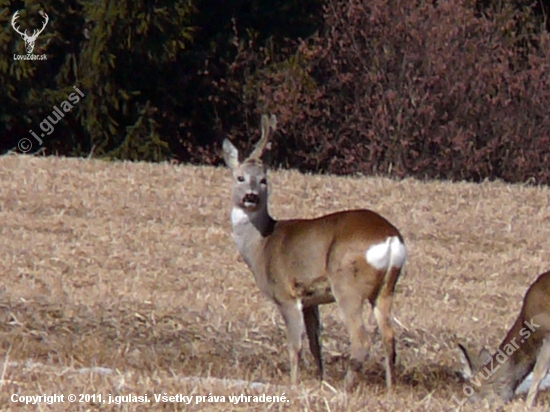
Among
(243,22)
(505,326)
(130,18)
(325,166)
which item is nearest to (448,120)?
(325,166)

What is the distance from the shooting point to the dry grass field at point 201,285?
6688 mm

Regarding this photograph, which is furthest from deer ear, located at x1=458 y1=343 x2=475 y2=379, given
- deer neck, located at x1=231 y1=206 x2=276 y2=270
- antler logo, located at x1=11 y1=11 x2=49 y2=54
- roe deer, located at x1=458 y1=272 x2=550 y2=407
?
antler logo, located at x1=11 y1=11 x2=49 y2=54

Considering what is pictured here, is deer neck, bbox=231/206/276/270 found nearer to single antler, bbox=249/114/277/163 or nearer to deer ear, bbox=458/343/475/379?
single antler, bbox=249/114/277/163

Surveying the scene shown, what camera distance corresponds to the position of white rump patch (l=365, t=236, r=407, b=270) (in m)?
7.45

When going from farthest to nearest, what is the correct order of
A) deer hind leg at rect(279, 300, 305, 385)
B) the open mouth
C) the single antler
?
the single antler
the open mouth
deer hind leg at rect(279, 300, 305, 385)

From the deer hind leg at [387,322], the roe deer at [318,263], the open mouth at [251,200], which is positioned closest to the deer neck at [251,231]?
the roe deer at [318,263]

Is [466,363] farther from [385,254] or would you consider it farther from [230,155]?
[230,155]

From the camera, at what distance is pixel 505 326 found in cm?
961

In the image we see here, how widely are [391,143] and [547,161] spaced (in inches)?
101

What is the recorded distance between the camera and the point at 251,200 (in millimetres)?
8172

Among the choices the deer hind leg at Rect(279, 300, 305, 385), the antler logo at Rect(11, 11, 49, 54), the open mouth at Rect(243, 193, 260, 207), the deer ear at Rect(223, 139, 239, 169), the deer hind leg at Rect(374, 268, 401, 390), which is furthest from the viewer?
the antler logo at Rect(11, 11, 49, 54)

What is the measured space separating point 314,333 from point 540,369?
137cm

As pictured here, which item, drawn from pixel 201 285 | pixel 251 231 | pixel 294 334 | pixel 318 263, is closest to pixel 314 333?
pixel 294 334

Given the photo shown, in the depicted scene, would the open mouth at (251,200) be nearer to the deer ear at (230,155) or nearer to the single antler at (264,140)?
the single antler at (264,140)
